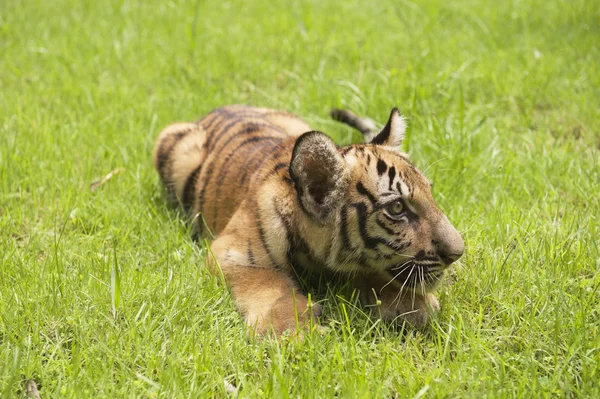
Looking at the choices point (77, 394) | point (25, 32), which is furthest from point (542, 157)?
point (25, 32)

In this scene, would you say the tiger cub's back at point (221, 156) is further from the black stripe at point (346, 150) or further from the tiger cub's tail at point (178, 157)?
the black stripe at point (346, 150)

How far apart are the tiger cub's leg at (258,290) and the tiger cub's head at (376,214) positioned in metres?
0.28

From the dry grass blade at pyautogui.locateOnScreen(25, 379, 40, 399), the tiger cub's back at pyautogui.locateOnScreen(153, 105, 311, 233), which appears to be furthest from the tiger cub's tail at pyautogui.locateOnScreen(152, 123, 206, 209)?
the dry grass blade at pyautogui.locateOnScreen(25, 379, 40, 399)

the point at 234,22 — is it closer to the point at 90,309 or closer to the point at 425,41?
the point at 425,41

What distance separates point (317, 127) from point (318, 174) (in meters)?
2.21

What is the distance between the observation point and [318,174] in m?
3.15

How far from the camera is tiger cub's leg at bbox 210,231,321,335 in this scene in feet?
10.1

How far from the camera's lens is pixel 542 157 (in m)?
4.71

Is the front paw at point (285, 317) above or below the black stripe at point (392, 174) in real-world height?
below

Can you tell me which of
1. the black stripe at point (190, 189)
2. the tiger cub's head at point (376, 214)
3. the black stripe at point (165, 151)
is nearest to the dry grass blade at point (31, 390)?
the tiger cub's head at point (376, 214)

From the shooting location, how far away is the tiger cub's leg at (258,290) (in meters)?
3.08

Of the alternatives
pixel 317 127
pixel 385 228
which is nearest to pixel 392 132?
pixel 385 228

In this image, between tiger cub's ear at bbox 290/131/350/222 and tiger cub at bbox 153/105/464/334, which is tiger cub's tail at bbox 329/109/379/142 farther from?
tiger cub's ear at bbox 290/131/350/222

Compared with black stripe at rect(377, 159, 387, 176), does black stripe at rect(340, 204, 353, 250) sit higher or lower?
lower
